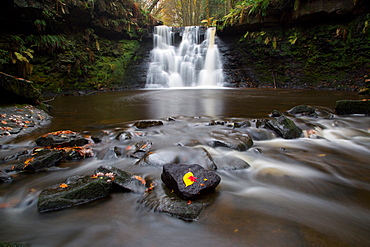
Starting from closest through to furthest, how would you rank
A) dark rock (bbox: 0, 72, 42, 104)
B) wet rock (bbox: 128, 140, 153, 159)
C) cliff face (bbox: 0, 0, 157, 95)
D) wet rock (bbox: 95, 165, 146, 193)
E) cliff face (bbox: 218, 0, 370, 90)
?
wet rock (bbox: 95, 165, 146, 193) < wet rock (bbox: 128, 140, 153, 159) < dark rock (bbox: 0, 72, 42, 104) < cliff face (bbox: 0, 0, 157, 95) < cliff face (bbox: 218, 0, 370, 90)

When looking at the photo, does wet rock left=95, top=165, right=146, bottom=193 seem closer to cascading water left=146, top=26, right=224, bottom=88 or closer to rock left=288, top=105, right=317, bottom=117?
rock left=288, top=105, right=317, bottom=117

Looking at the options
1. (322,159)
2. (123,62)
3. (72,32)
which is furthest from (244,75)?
(322,159)

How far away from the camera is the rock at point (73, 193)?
1.68 m

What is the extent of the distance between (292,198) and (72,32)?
16.0 meters

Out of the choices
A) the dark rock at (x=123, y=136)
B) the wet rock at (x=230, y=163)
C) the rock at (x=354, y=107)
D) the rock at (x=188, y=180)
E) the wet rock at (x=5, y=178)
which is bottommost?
the wet rock at (x=5, y=178)

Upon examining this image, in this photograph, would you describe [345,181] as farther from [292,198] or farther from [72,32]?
[72,32]

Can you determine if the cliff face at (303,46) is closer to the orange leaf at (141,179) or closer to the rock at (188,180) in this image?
the rock at (188,180)

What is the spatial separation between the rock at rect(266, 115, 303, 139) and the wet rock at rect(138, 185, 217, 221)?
7.54ft

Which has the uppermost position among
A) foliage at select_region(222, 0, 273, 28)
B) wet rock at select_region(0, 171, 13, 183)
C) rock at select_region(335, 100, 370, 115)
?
foliage at select_region(222, 0, 273, 28)

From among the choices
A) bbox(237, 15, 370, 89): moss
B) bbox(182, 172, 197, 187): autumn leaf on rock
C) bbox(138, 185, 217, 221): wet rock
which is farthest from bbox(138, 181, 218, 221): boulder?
bbox(237, 15, 370, 89): moss

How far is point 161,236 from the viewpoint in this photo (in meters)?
1.39

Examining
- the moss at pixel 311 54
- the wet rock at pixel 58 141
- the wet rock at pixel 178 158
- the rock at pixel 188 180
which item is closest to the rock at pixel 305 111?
the wet rock at pixel 178 158

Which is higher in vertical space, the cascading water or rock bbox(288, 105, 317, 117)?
the cascading water

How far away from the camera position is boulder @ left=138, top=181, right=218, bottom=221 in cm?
158
